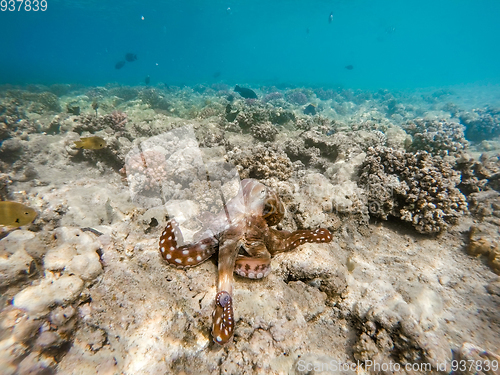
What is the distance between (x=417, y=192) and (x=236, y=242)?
3.38 meters

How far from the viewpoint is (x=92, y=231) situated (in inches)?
109

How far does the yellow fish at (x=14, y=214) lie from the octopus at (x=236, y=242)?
186 cm

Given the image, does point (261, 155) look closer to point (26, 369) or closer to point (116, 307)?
point (116, 307)

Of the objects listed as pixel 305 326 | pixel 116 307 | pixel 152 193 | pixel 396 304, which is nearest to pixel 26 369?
pixel 116 307

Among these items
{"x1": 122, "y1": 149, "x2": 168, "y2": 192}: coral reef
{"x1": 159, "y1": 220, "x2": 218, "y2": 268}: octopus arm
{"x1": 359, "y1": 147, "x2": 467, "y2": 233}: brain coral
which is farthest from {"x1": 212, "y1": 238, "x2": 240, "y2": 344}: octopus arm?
{"x1": 359, "y1": 147, "x2": 467, "y2": 233}: brain coral

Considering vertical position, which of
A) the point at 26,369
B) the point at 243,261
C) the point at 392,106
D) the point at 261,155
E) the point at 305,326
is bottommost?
the point at 305,326

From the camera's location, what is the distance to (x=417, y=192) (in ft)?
12.5

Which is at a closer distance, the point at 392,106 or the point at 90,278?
the point at 90,278

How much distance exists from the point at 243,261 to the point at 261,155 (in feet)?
8.54

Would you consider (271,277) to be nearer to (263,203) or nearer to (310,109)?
(263,203)

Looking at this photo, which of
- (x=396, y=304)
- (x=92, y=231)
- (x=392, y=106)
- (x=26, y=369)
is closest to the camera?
(x=26, y=369)

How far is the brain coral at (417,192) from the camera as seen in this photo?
368cm

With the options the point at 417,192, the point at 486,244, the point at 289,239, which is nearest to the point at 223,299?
the point at 289,239

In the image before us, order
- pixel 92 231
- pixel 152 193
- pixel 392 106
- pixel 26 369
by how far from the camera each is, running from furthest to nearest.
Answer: pixel 392 106
pixel 152 193
pixel 92 231
pixel 26 369
